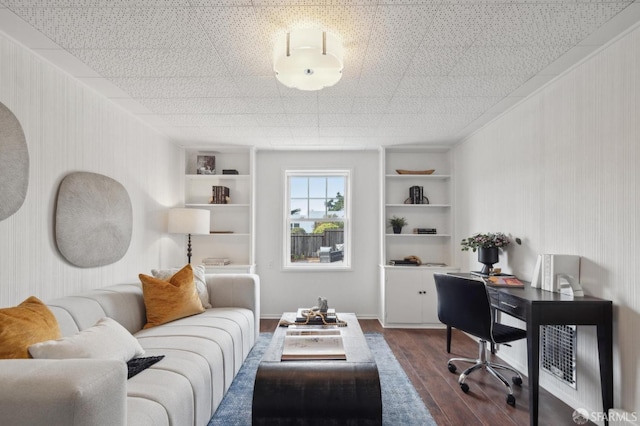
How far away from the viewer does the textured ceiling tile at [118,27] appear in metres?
1.97

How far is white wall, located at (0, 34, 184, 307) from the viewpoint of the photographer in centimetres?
229

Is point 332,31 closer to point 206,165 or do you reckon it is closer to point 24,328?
point 24,328

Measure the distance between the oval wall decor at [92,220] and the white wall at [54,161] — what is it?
0.06 m

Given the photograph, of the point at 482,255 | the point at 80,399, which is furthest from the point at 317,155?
the point at 80,399

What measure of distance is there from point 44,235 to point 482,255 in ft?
12.1

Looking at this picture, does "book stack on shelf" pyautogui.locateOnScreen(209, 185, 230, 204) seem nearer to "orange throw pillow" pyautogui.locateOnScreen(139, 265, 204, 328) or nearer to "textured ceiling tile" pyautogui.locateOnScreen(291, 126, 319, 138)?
"textured ceiling tile" pyautogui.locateOnScreen(291, 126, 319, 138)

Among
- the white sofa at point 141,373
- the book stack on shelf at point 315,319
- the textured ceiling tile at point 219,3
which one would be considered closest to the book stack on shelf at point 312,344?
the book stack on shelf at point 315,319

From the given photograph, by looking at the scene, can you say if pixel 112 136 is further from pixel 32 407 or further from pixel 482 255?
pixel 482 255

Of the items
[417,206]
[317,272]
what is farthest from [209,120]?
[417,206]

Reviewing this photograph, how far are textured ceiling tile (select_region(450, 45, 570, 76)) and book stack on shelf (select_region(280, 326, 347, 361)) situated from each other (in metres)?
2.09

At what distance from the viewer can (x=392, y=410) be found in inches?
99.7

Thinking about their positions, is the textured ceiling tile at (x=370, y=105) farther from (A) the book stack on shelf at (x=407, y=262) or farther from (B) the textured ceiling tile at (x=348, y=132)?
(A) the book stack on shelf at (x=407, y=262)

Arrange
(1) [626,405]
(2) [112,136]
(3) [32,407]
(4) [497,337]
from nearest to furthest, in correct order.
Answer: (3) [32,407], (1) [626,405], (4) [497,337], (2) [112,136]

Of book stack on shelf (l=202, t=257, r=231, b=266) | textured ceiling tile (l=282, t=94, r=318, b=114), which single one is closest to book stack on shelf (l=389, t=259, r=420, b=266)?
book stack on shelf (l=202, t=257, r=231, b=266)
